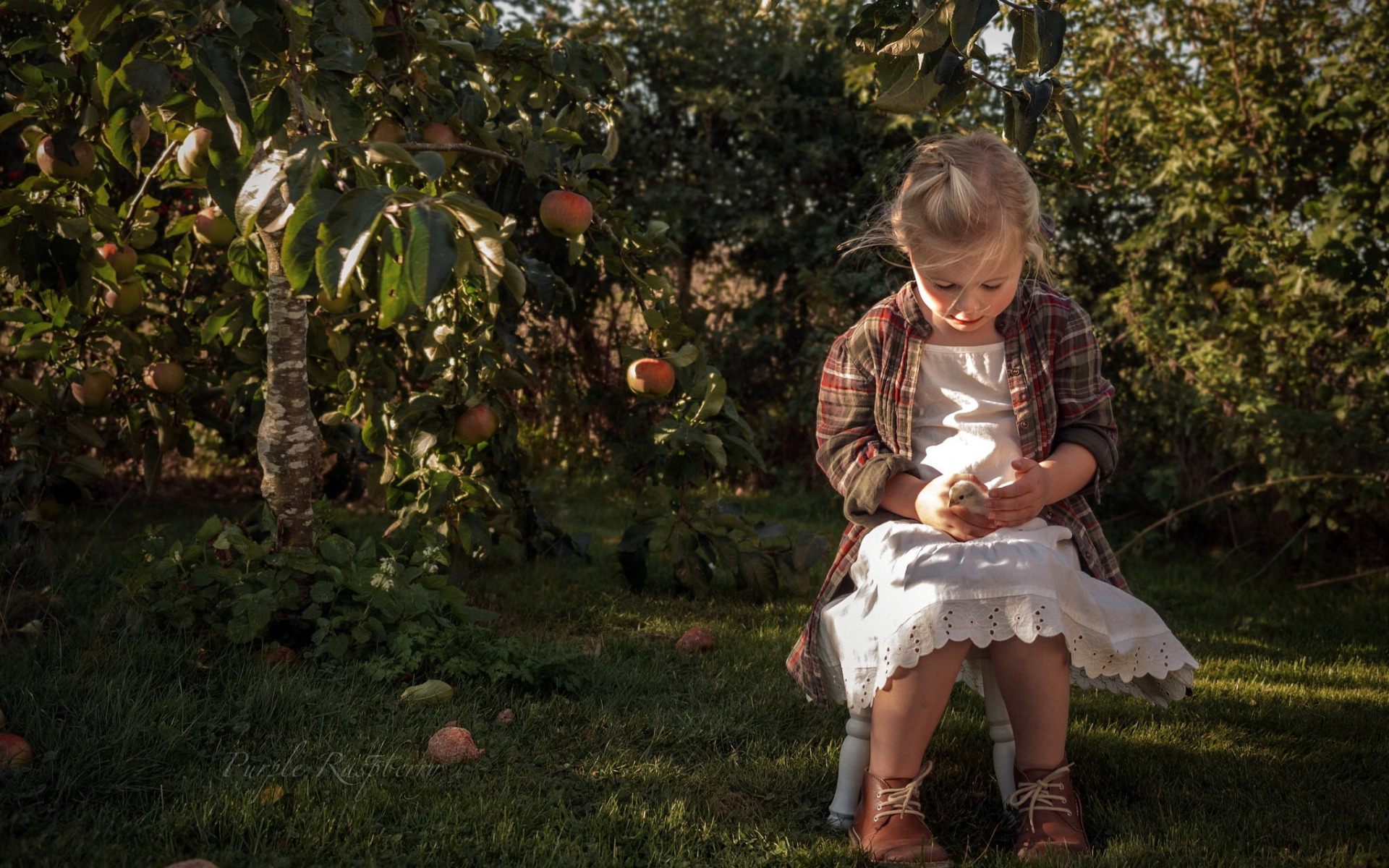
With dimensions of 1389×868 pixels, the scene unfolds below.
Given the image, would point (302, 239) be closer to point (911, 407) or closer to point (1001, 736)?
point (911, 407)

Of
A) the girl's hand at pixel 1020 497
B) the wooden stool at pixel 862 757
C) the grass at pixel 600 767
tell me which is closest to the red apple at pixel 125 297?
the grass at pixel 600 767

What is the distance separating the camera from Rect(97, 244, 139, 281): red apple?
8.23ft

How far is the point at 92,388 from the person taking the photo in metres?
2.75

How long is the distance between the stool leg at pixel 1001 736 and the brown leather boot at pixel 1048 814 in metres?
0.10

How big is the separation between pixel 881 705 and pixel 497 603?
5.10ft

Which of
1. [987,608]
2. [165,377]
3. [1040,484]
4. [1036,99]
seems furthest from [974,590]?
[165,377]

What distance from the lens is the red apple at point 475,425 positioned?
8.54 feet

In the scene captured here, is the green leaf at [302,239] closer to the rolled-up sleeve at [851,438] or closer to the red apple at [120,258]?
the rolled-up sleeve at [851,438]

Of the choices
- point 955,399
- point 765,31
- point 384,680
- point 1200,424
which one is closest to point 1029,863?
point 955,399

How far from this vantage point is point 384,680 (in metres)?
2.12

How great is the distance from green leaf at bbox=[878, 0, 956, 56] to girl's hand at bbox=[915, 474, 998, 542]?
65 centimetres

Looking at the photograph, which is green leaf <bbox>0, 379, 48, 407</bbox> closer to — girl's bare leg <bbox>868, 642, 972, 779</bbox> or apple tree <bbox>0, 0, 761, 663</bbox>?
apple tree <bbox>0, 0, 761, 663</bbox>

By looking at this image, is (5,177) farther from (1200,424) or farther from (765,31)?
(1200,424)

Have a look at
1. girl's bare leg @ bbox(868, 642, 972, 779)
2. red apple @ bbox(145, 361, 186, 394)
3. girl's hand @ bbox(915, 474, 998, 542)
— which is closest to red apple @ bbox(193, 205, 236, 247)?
red apple @ bbox(145, 361, 186, 394)
